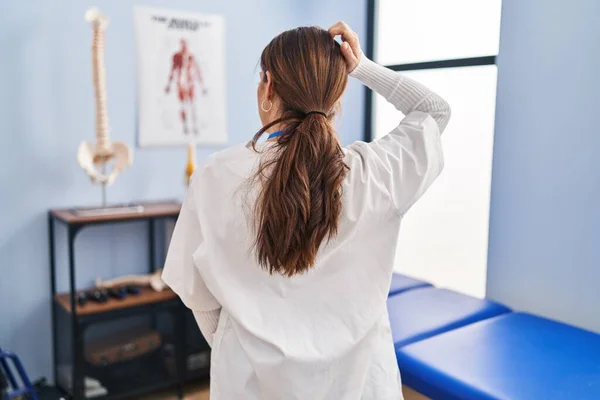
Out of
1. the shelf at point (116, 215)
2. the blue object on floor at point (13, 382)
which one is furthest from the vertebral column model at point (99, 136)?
the blue object on floor at point (13, 382)

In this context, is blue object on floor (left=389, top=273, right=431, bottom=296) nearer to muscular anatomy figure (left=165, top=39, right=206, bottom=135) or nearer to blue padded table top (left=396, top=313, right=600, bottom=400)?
blue padded table top (left=396, top=313, right=600, bottom=400)

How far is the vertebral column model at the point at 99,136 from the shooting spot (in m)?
2.35

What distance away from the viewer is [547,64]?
2.31 meters

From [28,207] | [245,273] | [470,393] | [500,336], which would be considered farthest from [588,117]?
[28,207]

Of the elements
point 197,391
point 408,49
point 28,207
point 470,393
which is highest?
point 408,49

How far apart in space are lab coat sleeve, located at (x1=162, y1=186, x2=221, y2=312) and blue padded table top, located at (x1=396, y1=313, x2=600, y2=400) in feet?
2.89

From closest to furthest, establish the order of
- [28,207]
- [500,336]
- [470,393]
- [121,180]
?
[470,393]
[500,336]
[28,207]
[121,180]

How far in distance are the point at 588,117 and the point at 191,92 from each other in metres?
1.82

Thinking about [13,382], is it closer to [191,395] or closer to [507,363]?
[191,395]

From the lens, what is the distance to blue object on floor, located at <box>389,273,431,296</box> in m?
2.57

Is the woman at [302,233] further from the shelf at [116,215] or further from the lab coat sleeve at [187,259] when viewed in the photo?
the shelf at [116,215]

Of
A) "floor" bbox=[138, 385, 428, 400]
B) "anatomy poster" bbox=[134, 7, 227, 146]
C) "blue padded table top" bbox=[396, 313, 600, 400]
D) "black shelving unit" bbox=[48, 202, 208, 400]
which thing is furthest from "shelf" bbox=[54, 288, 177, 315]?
"blue padded table top" bbox=[396, 313, 600, 400]

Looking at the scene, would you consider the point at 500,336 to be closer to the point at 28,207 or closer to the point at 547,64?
the point at 547,64

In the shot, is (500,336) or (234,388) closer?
(234,388)
